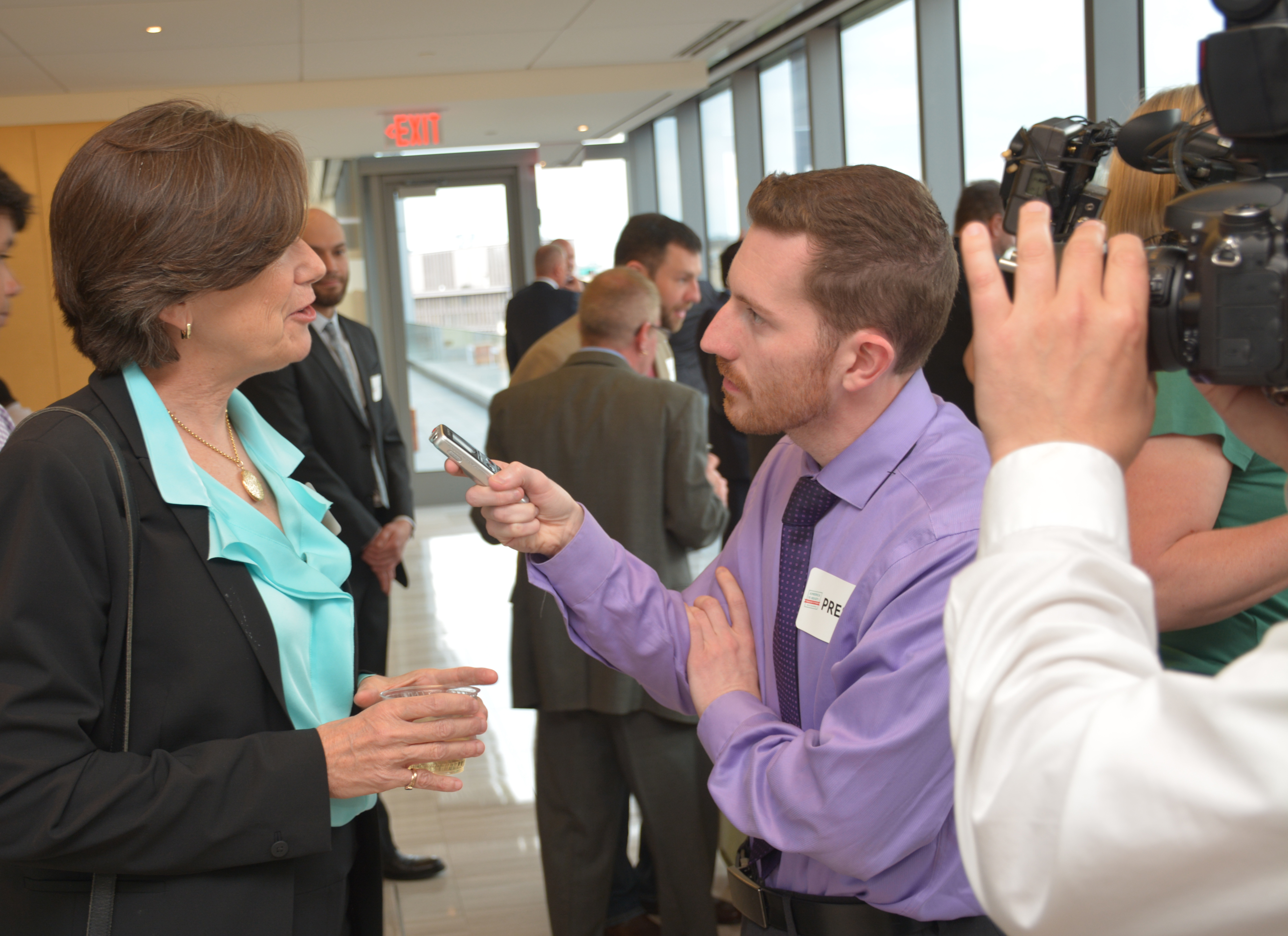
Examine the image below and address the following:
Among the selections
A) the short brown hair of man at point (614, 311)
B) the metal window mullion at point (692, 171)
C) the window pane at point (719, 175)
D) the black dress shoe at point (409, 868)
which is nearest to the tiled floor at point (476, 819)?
the black dress shoe at point (409, 868)

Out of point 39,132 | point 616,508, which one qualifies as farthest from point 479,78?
point 616,508

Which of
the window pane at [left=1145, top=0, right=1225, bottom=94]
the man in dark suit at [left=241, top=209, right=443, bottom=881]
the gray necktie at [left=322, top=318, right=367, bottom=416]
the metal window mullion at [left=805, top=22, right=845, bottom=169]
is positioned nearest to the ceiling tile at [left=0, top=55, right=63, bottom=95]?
the man in dark suit at [left=241, top=209, right=443, bottom=881]

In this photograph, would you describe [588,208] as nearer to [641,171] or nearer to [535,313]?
[641,171]

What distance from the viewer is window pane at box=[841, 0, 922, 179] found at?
22.8 ft

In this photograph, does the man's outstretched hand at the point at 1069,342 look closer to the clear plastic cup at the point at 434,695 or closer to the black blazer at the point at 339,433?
the clear plastic cup at the point at 434,695

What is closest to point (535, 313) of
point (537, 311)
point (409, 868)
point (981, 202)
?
point (537, 311)

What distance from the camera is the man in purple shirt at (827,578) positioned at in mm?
1163

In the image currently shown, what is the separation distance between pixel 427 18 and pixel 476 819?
4.73 metres

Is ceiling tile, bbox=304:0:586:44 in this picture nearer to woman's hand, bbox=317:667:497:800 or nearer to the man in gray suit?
the man in gray suit

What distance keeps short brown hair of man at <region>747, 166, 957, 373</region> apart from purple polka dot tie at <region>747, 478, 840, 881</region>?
224 millimetres

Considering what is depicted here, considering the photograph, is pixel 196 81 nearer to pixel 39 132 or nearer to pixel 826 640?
pixel 39 132

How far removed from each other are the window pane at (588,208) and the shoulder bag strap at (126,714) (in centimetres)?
1040

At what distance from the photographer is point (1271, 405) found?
0.85 meters

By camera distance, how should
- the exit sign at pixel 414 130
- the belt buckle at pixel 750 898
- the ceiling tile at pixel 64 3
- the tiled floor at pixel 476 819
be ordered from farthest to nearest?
the exit sign at pixel 414 130 → the ceiling tile at pixel 64 3 → the tiled floor at pixel 476 819 → the belt buckle at pixel 750 898
